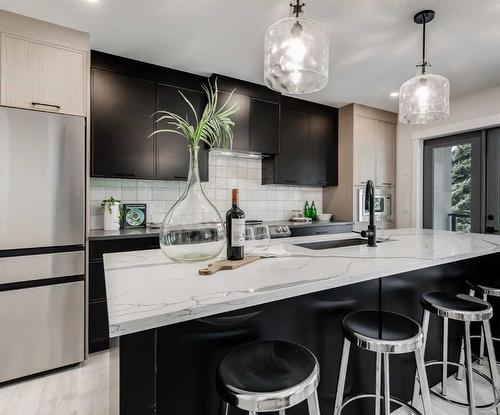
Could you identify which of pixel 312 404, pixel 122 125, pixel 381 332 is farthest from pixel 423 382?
pixel 122 125

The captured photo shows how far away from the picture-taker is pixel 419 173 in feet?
12.9

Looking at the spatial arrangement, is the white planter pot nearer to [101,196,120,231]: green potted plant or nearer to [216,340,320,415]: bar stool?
[101,196,120,231]: green potted plant

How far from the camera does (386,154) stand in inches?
163

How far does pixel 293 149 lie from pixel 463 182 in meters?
2.11

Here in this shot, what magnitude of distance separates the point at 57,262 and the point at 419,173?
428cm

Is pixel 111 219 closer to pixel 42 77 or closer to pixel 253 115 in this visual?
pixel 42 77

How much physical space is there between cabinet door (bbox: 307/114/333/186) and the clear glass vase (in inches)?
109

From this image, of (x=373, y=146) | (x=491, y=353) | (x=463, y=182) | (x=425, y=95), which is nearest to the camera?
(x=491, y=353)

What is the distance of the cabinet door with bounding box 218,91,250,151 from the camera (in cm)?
316

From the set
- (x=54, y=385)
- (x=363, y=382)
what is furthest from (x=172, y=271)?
(x=54, y=385)

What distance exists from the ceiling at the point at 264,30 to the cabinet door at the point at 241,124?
0.84ft

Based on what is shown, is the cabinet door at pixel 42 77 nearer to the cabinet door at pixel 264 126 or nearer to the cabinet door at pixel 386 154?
the cabinet door at pixel 264 126

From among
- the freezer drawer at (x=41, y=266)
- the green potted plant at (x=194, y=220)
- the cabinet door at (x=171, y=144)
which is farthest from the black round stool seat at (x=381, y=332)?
the cabinet door at (x=171, y=144)

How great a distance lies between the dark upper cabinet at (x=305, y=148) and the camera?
11.8ft
